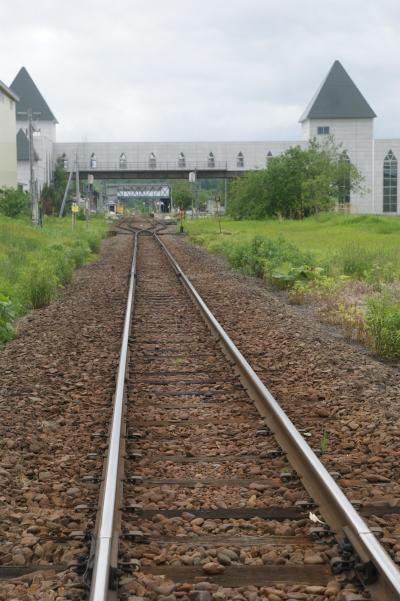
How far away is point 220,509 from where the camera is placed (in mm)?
5148

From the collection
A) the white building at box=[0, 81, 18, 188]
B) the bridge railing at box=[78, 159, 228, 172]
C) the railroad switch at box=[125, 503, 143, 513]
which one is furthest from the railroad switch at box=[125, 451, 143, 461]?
the bridge railing at box=[78, 159, 228, 172]

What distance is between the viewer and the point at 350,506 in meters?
4.78

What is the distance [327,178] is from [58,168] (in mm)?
41849

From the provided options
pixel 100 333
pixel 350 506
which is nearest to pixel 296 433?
pixel 350 506

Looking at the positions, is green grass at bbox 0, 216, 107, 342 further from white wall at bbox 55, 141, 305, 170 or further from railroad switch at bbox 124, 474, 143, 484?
white wall at bbox 55, 141, 305, 170

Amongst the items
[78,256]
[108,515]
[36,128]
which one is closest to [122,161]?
[36,128]

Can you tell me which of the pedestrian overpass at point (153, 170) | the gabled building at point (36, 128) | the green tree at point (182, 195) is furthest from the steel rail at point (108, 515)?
the green tree at point (182, 195)

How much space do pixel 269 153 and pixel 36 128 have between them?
1209 inches

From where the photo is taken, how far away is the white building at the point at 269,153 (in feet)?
339

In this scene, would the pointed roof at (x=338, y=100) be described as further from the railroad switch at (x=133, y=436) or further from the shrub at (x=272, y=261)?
the railroad switch at (x=133, y=436)

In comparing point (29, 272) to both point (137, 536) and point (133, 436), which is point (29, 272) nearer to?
point (133, 436)

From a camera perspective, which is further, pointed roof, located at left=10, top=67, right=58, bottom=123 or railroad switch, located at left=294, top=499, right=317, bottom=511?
pointed roof, located at left=10, top=67, right=58, bottom=123

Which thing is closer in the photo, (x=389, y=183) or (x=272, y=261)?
(x=272, y=261)

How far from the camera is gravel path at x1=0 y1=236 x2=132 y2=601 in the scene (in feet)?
14.8
